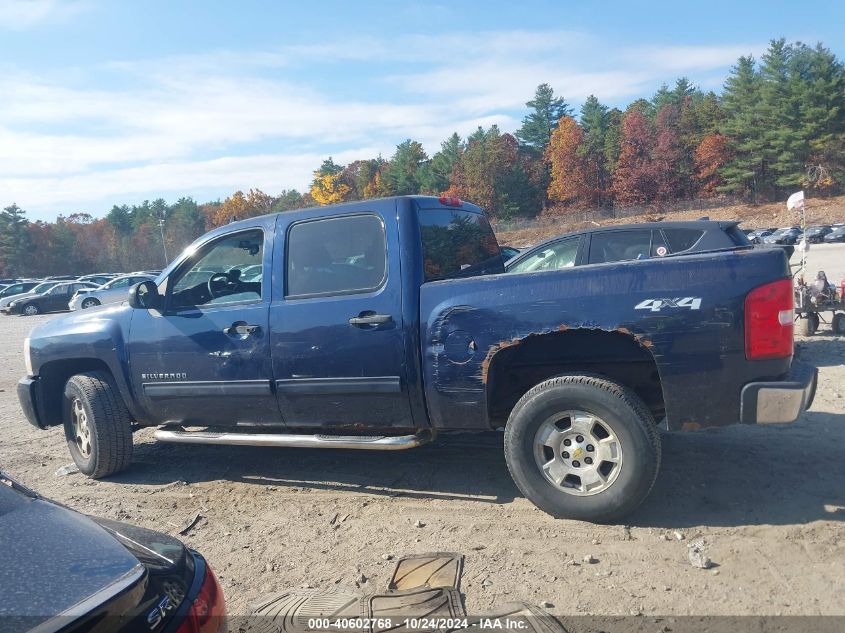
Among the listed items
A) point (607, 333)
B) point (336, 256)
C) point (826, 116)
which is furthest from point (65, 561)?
point (826, 116)

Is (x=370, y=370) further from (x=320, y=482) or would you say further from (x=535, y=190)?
(x=535, y=190)

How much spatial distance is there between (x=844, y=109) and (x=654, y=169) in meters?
18.0

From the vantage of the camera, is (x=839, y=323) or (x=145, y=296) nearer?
(x=145, y=296)

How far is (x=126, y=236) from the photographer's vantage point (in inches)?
3915

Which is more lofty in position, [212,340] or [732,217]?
[212,340]

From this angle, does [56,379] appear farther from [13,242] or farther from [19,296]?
[13,242]

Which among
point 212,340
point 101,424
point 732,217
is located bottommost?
point 732,217

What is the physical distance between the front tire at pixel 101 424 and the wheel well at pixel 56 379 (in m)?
0.19

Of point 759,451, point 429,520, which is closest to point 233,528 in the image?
point 429,520

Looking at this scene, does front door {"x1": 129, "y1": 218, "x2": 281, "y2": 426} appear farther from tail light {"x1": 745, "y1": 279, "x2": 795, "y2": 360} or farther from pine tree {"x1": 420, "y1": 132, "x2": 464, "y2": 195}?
pine tree {"x1": 420, "y1": 132, "x2": 464, "y2": 195}

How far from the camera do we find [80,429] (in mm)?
5391

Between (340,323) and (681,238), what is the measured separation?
5.02 m

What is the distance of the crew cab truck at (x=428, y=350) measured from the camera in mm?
3549

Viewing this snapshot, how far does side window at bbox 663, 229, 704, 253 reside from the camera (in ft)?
24.7
